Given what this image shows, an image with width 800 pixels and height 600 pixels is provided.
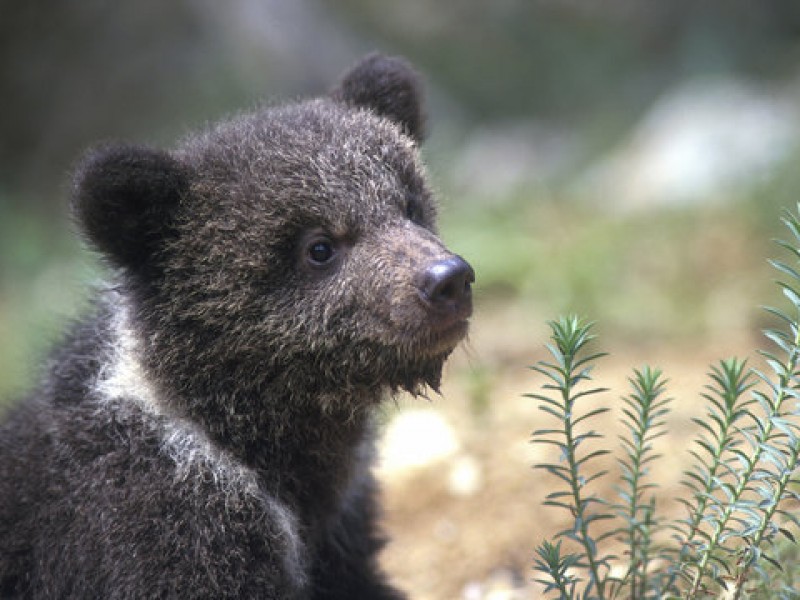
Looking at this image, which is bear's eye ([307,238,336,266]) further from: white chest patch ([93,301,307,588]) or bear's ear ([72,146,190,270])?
white chest patch ([93,301,307,588])

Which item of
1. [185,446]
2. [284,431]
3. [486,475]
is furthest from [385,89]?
[486,475]

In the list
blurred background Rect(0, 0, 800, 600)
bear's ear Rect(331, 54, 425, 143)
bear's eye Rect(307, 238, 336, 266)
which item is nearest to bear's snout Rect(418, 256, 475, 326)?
bear's eye Rect(307, 238, 336, 266)

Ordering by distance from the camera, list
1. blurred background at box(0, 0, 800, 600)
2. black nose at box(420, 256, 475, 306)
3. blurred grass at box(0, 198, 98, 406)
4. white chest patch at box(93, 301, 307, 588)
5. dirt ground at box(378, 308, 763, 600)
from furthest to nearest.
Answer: blurred grass at box(0, 198, 98, 406) < blurred background at box(0, 0, 800, 600) < dirt ground at box(378, 308, 763, 600) < white chest patch at box(93, 301, 307, 588) < black nose at box(420, 256, 475, 306)

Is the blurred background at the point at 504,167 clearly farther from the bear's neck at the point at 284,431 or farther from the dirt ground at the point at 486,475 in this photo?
the bear's neck at the point at 284,431

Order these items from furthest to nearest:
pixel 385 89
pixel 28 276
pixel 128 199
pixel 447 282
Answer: pixel 28 276 → pixel 385 89 → pixel 128 199 → pixel 447 282

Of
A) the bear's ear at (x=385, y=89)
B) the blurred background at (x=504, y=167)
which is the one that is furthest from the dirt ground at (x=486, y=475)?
Result: the bear's ear at (x=385, y=89)

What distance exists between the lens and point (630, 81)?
1500 cm

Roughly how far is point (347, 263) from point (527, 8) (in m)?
11.8

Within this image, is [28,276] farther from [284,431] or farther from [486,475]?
[284,431]

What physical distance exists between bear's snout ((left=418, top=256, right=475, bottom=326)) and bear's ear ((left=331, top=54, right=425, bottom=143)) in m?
1.35

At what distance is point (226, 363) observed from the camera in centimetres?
418

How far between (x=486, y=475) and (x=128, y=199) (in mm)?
2768

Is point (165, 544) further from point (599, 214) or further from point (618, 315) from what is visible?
point (599, 214)

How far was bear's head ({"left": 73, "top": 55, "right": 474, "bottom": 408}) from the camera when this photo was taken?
159 inches
